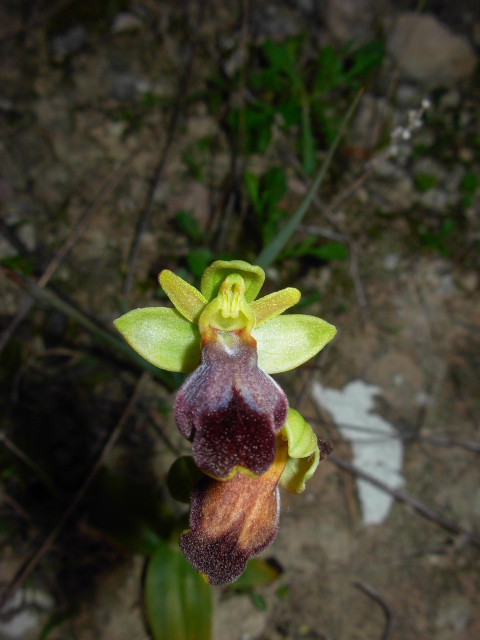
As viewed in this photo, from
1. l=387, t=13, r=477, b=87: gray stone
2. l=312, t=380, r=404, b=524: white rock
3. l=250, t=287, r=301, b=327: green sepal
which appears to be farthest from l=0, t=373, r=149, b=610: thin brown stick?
l=387, t=13, r=477, b=87: gray stone

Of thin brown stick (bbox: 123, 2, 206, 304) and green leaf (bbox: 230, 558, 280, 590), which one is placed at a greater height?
thin brown stick (bbox: 123, 2, 206, 304)

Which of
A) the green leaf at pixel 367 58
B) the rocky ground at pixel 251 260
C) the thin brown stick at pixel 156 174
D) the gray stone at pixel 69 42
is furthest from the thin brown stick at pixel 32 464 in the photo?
the green leaf at pixel 367 58

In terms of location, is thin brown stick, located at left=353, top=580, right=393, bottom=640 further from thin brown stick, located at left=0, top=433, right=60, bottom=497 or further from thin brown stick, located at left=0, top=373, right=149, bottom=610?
thin brown stick, located at left=0, top=433, right=60, bottom=497

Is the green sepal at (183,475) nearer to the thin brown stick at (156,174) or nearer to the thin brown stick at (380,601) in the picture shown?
the thin brown stick at (156,174)

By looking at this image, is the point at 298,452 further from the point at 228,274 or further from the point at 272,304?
the point at 228,274

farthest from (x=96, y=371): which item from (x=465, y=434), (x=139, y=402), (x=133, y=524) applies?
(x=465, y=434)

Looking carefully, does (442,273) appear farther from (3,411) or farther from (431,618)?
(3,411)
